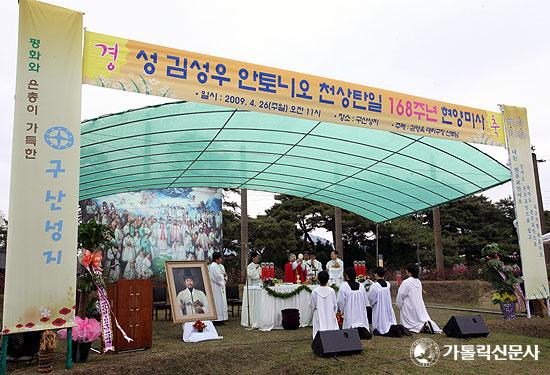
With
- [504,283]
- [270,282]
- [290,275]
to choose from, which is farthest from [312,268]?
[504,283]

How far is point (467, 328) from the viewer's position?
7414 millimetres

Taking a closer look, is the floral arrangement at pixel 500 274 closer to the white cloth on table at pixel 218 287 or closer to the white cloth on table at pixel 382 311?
the white cloth on table at pixel 382 311

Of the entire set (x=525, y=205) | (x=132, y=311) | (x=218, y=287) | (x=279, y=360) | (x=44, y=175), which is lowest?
(x=279, y=360)

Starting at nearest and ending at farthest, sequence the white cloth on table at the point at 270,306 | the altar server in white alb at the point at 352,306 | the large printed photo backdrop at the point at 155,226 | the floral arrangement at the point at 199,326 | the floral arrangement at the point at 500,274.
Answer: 1. the floral arrangement at the point at 199,326
2. the altar server in white alb at the point at 352,306
3. the white cloth on table at the point at 270,306
4. the floral arrangement at the point at 500,274
5. the large printed photo backdrop at the point at 155,226

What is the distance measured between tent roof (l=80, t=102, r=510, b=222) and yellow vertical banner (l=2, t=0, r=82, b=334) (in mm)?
2754

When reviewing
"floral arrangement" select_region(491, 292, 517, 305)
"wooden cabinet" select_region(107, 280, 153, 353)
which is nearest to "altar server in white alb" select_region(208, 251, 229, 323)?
"wooden cabinet" select_region(107, 280, 153, 353)

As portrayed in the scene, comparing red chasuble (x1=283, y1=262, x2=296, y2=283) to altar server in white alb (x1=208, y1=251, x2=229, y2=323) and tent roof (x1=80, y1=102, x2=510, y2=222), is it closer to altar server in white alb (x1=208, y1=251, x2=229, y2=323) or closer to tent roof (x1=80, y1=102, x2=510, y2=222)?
altar server in white alb (x1=208, y1=251, x2=229, y2=323)

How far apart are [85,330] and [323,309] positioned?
144 inches

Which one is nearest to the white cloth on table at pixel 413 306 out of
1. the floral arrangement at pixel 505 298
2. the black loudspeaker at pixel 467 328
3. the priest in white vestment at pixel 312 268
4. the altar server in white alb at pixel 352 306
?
the black loudspeaker at pixel 467 328

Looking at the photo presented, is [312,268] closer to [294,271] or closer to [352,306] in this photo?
[294,271]

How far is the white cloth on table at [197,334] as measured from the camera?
762 cm

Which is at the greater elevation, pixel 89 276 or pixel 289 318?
pixel 89 276

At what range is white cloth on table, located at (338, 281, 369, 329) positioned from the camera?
7926 mm

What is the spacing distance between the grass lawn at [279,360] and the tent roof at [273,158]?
14.2 feet
